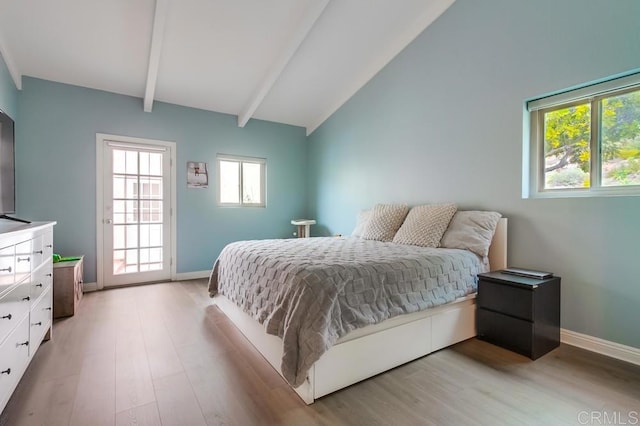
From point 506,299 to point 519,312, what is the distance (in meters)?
0.11

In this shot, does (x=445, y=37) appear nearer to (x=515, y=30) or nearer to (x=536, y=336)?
(x=515, y=30)

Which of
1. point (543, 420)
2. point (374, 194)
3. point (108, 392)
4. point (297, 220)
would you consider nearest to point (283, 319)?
point (108, 392)

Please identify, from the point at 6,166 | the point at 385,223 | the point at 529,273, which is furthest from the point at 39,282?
the point at 529,273

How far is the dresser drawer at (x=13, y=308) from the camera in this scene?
137cm

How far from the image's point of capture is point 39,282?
77.4 inches

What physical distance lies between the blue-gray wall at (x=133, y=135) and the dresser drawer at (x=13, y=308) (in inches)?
90.1

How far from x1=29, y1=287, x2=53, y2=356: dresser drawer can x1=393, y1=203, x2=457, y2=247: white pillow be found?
277 centimetres

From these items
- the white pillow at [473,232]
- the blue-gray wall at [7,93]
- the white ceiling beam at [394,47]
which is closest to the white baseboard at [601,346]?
the white pillow at [473,232]

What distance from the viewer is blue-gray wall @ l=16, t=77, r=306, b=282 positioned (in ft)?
11.1

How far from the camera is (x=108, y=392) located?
5.36 ft

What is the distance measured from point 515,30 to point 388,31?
4.34 ft

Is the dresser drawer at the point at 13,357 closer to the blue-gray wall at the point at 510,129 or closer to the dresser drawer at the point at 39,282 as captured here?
the dresser drawer at the point at 39,282

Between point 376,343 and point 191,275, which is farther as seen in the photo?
point 191,275
